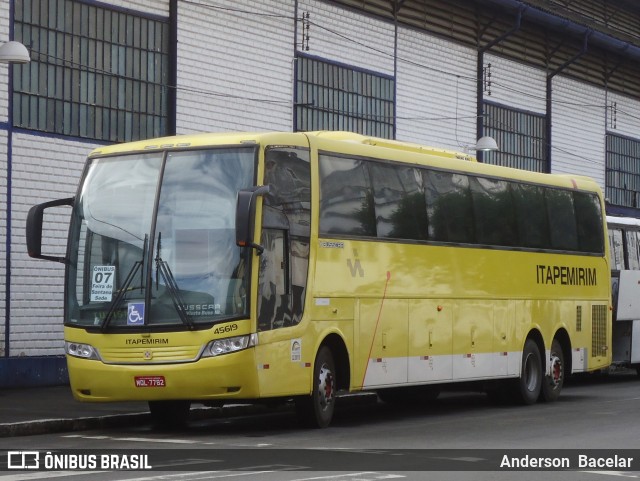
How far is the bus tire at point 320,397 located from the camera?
58.8ft

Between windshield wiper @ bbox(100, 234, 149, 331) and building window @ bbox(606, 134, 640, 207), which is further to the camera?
building window @ bbox(606, 134, 640, 207)

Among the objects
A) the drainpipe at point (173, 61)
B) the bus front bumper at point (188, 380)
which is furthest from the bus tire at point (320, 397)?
the drainpipe at point (173, 61)

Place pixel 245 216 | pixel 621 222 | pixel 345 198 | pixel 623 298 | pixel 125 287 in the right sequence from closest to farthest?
pixel 245 216
pixel 125 287
pixel 345 198
pixel 623 298
pixel 621 222

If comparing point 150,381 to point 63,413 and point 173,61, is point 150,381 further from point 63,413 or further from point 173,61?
point 173,61

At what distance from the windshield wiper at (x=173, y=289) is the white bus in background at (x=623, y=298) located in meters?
14.0

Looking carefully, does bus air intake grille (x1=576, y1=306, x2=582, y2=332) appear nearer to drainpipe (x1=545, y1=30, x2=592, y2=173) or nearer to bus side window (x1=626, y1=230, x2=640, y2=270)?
bus side window (x1=626, y1=230, x2=640, y2=270)

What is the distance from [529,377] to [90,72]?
883cm

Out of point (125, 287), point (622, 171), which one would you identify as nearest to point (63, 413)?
point (125, 287)

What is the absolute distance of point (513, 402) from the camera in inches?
923

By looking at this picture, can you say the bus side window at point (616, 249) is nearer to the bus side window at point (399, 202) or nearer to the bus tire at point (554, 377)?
the bus tire at point (554, 377)

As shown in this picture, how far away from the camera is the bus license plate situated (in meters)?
16.7

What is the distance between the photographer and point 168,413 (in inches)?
733

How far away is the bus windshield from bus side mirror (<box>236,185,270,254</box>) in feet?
1.49

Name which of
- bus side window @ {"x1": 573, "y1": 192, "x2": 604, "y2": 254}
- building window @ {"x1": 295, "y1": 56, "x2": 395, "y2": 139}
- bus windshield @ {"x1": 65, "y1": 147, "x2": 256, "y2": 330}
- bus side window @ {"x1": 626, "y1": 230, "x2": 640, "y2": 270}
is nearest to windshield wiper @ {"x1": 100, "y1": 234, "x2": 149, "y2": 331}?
bus windshield @ {"x1": 65, "y1": 147, "x2": 256, "y2": 330}
